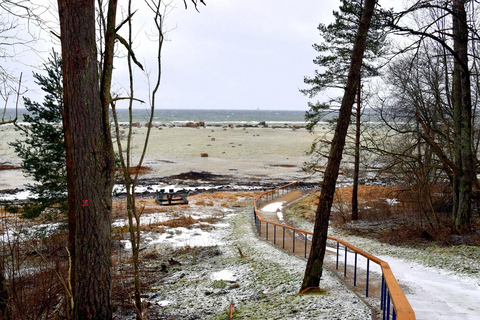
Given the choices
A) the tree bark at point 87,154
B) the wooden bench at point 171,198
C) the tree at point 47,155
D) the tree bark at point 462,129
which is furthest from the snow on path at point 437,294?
the wooden bench at point 171,198

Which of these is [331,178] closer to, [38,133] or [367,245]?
[367,245]

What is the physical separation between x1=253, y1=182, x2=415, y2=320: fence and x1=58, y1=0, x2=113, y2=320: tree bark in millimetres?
3884

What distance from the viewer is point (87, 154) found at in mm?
4984

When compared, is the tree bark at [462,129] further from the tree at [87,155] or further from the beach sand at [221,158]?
the beach sand at [221,158]

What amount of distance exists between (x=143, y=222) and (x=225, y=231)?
5.40m

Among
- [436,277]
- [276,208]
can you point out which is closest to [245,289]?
[436,277]

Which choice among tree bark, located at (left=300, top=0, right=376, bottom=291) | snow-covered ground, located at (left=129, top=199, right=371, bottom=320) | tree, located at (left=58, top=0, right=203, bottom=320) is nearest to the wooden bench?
snow-covered ground, located at (left=129, top=199, right=371, bottom=320)

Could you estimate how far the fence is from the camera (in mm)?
4168

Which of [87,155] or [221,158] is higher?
[87,155]

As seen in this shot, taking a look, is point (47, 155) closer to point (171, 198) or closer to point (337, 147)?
Answer: point (337, 147)

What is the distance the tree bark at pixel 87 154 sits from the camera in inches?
194

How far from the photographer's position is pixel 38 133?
1358cm

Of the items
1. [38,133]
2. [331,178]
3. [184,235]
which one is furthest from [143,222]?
[331,178]

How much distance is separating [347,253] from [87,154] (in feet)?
34.5
